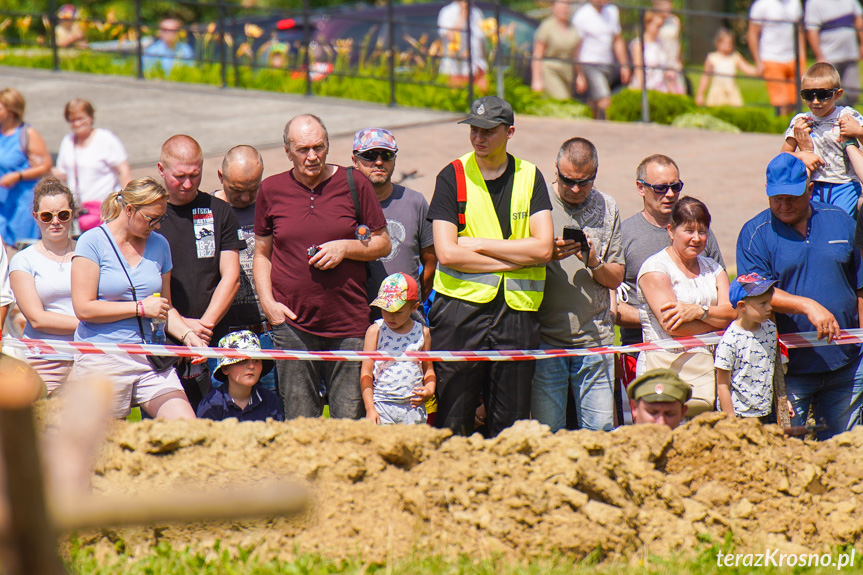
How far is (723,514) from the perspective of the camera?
452 cm

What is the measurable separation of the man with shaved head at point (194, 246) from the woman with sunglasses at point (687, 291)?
2.48 metres

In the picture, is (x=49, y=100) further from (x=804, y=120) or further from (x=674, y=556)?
(x=674, y=556)

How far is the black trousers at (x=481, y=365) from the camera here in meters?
5.64

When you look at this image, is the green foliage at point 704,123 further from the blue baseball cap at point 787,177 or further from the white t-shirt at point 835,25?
the blue baseball cap at point 787,177

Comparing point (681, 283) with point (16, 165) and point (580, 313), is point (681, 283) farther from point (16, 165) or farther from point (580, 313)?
point (16, 165)

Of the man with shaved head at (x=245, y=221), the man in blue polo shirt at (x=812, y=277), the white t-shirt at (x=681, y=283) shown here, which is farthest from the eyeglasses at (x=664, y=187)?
the man with shaved head at (x=245, y=221)

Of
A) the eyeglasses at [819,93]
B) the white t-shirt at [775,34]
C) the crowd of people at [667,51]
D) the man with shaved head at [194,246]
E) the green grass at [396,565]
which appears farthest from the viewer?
the white t-shirt at [775,34]

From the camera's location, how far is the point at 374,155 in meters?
6.19

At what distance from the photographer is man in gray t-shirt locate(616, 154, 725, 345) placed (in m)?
6.05

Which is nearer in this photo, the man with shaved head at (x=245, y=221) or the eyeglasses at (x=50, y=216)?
the eyeglasses at (x=50, y=216)

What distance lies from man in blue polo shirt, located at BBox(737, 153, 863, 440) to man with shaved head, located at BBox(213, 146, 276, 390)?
9.99 ft

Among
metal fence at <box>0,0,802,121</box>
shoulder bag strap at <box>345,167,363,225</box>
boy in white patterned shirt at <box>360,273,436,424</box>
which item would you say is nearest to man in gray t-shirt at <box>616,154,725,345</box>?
boy in white patterned shirt at <box>360,273,436,424</box>

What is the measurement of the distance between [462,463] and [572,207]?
2101 millimetres

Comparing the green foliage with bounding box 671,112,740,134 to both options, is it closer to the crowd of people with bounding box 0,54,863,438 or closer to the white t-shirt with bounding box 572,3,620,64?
the white t-shirt with bounding box 572,3,620,64
